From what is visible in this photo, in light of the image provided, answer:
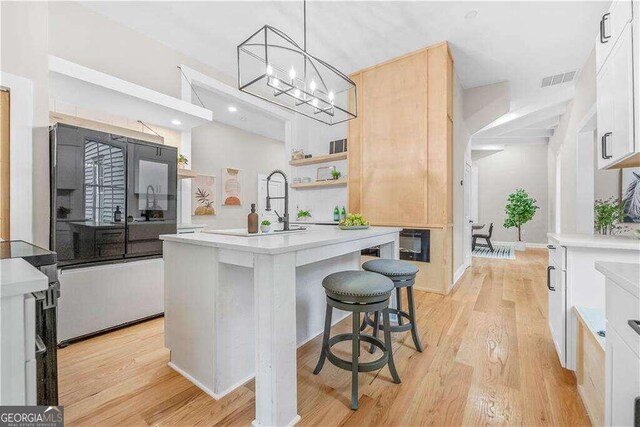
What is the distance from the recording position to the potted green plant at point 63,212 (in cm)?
222

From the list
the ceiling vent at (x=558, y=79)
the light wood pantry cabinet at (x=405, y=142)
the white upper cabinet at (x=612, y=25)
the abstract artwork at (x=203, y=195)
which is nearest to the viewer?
the white upper cabinet at (x=612, y=25)

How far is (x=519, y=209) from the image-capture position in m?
7.50

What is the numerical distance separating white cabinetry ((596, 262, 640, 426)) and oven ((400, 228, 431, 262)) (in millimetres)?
2649

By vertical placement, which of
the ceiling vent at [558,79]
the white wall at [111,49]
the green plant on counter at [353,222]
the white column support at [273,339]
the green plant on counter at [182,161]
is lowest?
the white column support at [273,339]

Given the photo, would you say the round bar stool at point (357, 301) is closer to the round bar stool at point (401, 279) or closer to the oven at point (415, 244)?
the round bar stool at point (401, 279)

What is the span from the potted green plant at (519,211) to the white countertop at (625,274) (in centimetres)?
780

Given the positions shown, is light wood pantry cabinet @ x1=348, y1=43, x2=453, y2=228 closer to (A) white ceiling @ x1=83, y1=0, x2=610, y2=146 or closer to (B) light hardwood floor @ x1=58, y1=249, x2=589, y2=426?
(A) white ceiling @ x1=83, y1=0, x2=610, y2=146

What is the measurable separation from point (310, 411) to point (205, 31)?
4.03m

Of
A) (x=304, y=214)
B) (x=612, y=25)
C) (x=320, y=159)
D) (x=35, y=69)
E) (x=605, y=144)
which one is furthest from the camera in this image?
(x=304, y=214)

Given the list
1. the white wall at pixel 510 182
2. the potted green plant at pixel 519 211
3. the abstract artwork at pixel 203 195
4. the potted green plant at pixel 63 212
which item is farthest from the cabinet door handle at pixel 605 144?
the white wall at pixel 510 182

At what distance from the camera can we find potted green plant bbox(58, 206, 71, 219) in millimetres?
2220

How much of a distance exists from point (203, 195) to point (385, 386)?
5.13 metres

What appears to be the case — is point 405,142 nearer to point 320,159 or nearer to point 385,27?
point 385,27

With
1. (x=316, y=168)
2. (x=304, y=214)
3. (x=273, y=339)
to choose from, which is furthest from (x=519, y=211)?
(x=273, y=339)
